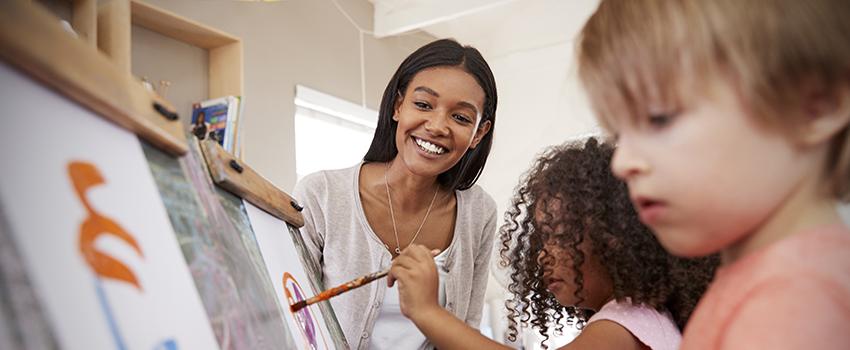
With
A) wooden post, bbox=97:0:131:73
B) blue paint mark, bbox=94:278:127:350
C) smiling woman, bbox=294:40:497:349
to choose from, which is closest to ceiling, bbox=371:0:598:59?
wooden post, bbox=97:0:131:73

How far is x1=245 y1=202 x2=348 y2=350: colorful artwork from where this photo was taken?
2.85 ft

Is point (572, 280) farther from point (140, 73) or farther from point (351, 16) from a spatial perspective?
point (351, 16)

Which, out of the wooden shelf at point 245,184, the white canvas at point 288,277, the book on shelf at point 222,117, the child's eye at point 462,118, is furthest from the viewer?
the book on shelf at point 222,117

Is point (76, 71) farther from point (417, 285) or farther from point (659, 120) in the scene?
point (417, 285)

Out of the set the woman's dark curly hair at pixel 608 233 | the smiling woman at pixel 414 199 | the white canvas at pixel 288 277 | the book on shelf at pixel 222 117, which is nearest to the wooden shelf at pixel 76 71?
the white canvas at pixel 288 277

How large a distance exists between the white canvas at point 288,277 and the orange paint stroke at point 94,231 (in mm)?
345

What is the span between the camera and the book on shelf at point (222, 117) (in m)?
2.63

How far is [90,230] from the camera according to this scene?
47 cm

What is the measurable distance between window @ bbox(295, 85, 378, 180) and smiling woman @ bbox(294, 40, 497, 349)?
1.96 m

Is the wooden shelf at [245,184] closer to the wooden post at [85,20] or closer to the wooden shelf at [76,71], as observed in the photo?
the wooden shelf at [76,71]

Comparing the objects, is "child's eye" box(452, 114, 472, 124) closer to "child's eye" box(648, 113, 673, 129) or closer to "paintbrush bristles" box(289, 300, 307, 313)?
"paintbrush bristles" box(289, 300, 307, 313)

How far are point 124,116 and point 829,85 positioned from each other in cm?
47

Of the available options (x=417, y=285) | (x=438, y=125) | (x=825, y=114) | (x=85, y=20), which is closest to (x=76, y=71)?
(x=825, y=114)

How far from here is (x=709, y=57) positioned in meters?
0.49
